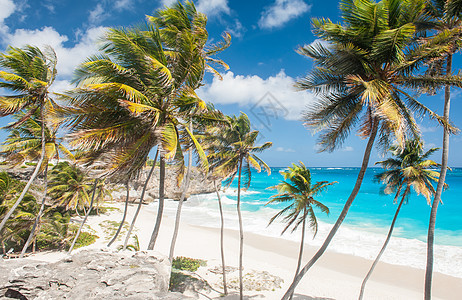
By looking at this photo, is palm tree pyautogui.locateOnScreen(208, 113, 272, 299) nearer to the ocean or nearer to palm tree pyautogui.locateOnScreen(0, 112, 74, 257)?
the ocean

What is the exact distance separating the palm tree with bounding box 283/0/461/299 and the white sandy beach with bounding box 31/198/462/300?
844 cm

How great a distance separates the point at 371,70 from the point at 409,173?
22.4 feet

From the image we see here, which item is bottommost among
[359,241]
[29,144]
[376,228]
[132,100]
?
[359,241]

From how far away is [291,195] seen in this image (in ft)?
34.7

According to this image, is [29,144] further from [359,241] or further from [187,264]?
[359,241]

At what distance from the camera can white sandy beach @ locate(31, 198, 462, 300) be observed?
12.6 m

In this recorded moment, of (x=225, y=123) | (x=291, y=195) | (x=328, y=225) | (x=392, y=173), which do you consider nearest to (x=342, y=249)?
(x=328, y=225)

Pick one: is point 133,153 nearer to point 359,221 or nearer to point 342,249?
point 342,249

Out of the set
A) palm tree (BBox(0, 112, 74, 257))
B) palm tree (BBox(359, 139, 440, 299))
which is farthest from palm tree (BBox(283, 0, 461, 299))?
palm tree (BBox(0, 112, 74, 257))

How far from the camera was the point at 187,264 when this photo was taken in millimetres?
14648

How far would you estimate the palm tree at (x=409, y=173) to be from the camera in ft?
34.4

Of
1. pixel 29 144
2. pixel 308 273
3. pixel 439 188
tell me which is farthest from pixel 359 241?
pixel 29 144

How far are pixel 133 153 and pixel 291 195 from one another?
7268mm

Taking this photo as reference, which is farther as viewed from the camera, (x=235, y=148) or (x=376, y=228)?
(x=376, y=228)
